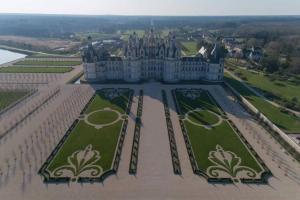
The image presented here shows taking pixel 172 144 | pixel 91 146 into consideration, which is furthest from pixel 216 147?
pixel 91 146

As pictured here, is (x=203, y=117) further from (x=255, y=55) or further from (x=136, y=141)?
(x=255, y=55)

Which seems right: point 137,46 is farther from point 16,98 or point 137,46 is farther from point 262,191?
point 262,191

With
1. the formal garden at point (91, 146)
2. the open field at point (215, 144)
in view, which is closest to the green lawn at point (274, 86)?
the open field at point (215, 144)

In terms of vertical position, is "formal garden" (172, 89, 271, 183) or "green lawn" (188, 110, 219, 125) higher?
"green lawn" (188, 110, 219, 125)

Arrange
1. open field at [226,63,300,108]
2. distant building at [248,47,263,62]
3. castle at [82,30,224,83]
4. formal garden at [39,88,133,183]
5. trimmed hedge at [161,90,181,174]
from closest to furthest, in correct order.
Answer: formal garden at [39,88,133,183] → trimmed hedge at [161,90,181,174] → open field at [226,63,300,108] → castle at [82,30,224,83] → distant building at [248,47,263,62]

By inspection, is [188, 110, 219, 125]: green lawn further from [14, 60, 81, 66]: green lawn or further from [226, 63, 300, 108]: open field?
[14, 60, 81, 66]: green lawn

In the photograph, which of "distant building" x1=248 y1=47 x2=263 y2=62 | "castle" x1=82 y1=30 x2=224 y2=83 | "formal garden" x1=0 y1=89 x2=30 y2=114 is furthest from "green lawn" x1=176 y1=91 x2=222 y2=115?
"distant building" x1=248 y1=47 x2=263 y2=62

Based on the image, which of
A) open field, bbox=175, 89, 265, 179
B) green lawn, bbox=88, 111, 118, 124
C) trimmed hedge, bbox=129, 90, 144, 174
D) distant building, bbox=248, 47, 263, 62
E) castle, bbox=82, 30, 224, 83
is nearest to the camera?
open field, bbox=175, 89, 265, 179
